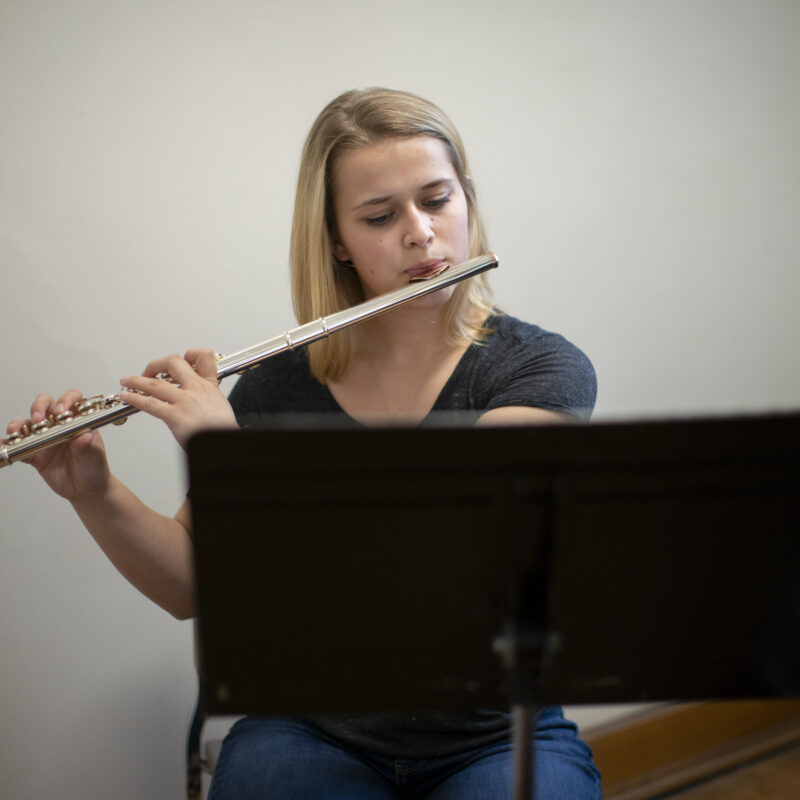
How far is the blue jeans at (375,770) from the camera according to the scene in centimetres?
96

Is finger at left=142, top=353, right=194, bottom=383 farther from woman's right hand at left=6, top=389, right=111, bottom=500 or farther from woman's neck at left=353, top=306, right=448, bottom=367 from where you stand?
woman's neck at left=353, top=306, right=448, bottom=367

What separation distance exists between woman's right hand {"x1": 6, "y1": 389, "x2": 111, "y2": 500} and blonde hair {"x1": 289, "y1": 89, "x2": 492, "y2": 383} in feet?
1.21

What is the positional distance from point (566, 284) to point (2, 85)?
43.4 inches

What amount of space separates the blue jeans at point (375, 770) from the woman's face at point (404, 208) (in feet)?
1.99

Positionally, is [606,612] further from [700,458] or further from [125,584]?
[125,584]

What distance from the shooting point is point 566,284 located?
1770 millimetres

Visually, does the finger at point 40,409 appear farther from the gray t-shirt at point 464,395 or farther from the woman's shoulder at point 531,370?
the woman's shoulder at point 531,370

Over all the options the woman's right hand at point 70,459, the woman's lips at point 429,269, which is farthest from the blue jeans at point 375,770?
the woman's lips at point 429,269

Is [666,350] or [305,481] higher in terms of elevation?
[666,350]

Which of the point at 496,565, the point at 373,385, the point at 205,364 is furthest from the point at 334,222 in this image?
the point at 496,565

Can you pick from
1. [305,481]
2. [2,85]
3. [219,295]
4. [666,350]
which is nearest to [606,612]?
[305,481]

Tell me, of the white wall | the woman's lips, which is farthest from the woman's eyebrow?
the white wall

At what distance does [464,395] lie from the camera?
3.99 feet

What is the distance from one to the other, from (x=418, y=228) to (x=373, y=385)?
26 centimetres
